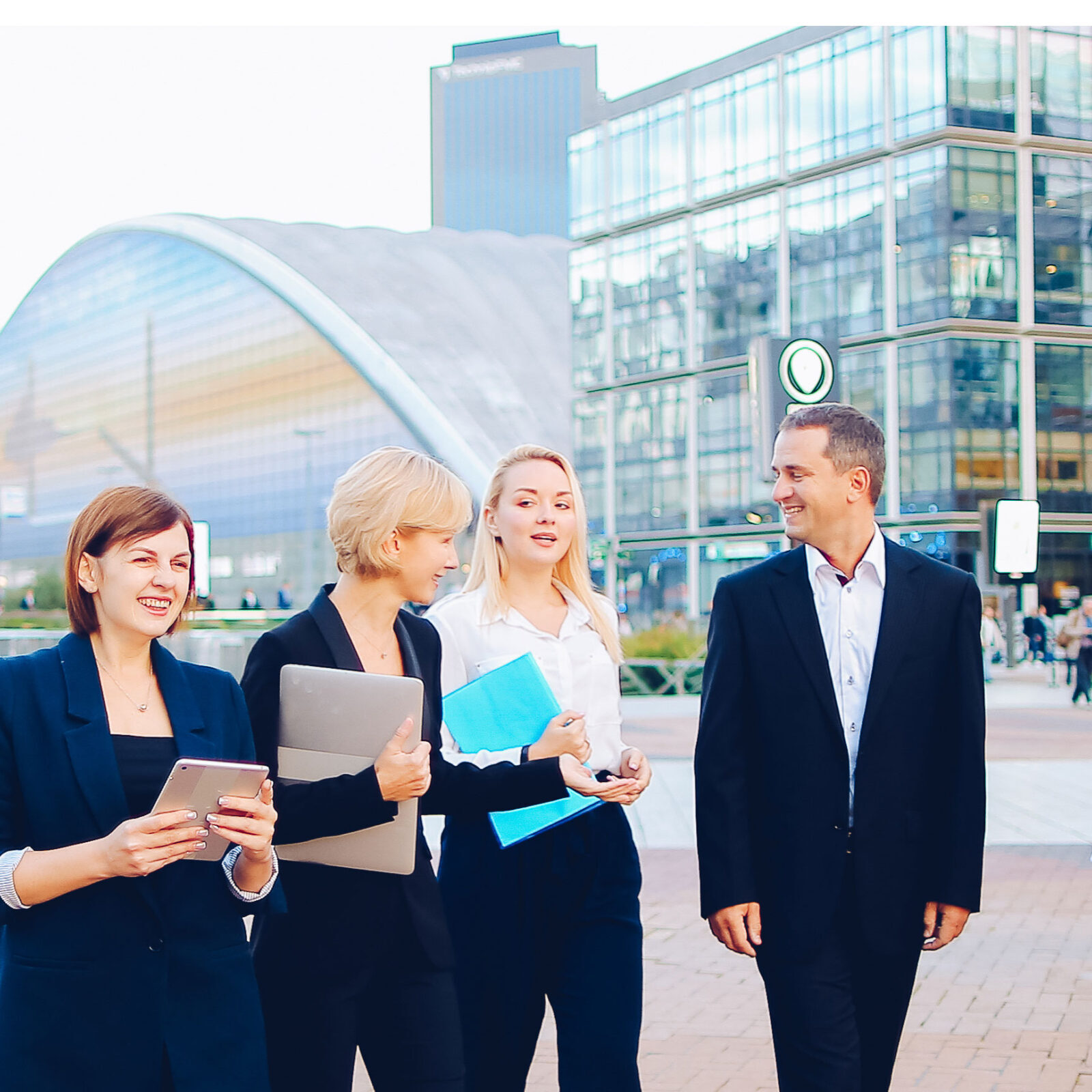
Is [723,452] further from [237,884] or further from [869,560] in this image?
[237,884]

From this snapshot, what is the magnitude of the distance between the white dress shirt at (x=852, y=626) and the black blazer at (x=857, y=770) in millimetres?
53

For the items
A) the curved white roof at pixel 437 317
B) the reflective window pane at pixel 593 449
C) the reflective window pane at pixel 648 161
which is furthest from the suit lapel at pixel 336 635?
the curved white roof at pixel 437 317

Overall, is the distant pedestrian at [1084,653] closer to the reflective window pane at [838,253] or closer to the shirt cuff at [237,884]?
the shirt cuff at [237,884]

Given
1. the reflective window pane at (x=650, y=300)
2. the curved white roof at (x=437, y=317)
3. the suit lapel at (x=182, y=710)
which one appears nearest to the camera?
the suit lapel at (x=182, y=710)

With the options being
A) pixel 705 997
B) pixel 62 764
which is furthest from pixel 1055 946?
pixel 62 764

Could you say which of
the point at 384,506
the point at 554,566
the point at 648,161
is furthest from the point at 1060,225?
the point at 384,506

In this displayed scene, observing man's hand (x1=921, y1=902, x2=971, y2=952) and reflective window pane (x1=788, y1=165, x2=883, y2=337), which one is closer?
man's hand (x1=921, y1=902, x2=971, y2=952)

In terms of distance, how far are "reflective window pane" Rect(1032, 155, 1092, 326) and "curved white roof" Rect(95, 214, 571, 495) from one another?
24.7m

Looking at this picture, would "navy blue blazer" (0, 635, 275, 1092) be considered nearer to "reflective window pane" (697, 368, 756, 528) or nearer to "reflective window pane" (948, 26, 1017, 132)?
"reflective window pane" (948, 26, 1017, 132)

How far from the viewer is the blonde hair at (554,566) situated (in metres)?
3.70

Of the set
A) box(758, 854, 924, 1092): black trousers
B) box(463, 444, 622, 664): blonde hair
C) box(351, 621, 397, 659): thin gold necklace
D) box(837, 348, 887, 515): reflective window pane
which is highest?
box(837, 348, 887, 515): reflective window pane

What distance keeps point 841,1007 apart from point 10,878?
1873mm

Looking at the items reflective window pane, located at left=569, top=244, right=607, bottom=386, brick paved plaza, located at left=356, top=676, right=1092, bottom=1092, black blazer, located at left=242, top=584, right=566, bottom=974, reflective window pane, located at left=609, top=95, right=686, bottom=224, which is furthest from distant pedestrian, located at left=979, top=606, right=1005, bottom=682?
reflective window pane, located at left=569, top=244, right=607, bottom=386

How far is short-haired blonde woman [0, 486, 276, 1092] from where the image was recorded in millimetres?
2451
